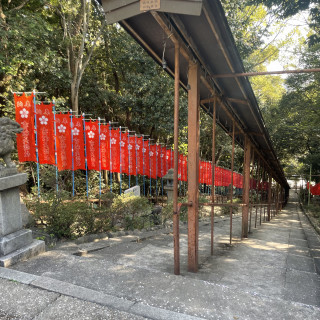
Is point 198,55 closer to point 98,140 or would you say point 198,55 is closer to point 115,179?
point 98,140

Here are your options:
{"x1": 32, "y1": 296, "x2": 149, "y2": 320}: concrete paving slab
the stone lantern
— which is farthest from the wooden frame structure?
the stone lantern

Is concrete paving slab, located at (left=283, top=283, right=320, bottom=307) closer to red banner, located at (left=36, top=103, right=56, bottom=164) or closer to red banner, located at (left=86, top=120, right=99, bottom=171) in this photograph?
red banner, located at (left=36, top=103, right=56, bottom=164)

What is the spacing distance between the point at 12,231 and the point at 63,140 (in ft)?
20.7

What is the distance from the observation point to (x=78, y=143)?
10039mm

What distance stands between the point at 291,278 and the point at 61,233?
431 centimetres

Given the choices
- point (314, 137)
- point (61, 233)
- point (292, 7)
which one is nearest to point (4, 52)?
point (61, 233)

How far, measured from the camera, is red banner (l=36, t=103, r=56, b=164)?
8.62m

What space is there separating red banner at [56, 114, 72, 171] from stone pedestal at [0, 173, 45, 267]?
5.80 meters

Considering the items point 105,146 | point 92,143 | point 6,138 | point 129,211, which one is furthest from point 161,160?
point 6,138

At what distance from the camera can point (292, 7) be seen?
7215 mm

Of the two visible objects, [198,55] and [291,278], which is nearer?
[198,55]

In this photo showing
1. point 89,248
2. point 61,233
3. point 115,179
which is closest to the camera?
point 89,248

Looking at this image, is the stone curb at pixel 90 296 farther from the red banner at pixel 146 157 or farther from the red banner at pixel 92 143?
the red banner at pixel 146 157

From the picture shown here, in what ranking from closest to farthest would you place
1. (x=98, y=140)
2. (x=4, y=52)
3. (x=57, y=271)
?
(x=57, y=271), (x=4, y=52), (x=98, y=140)
